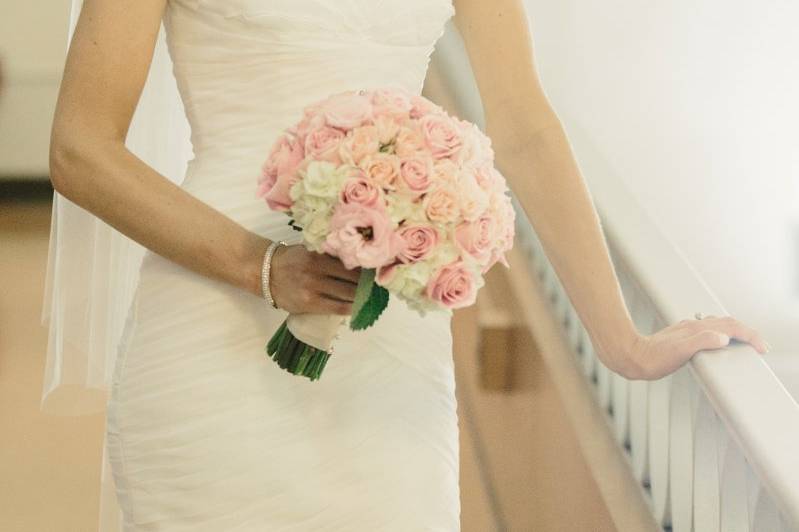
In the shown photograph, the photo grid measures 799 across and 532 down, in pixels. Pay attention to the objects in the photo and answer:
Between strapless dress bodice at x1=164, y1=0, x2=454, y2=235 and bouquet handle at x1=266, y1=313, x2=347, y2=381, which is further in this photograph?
strapless dress bodice at x1=164, y1=0, x2=454, y2=235

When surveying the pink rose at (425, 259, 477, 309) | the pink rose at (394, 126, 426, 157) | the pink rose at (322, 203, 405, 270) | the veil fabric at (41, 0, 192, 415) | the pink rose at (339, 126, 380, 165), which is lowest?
the veil fabric at (41, 0, 192, 415)

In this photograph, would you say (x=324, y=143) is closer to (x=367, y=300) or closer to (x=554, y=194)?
(x=367, y=300)

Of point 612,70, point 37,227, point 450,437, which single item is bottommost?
point 37,227

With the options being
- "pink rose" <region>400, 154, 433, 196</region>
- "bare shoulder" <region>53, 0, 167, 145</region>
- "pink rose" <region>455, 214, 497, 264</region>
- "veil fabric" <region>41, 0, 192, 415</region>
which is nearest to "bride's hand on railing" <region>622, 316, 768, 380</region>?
"pink rose" <region>455, 214, 497, 264</region>

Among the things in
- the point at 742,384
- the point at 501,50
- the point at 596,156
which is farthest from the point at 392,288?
the point at 596,156

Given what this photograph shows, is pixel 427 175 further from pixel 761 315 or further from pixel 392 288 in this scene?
pixel 761 315

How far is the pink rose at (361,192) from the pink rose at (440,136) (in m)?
0.10

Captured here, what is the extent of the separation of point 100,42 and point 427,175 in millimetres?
547

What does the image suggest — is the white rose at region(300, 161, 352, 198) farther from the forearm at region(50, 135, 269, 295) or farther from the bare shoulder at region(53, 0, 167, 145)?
the bare shoulder at region(53, 0, 167, 145)

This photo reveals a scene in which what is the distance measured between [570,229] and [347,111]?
1.73 feet

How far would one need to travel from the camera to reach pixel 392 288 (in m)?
1.52

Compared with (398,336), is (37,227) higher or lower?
lower

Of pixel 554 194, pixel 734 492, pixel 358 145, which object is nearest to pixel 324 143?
pixel 358 145

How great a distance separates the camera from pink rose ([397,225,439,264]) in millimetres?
1502
